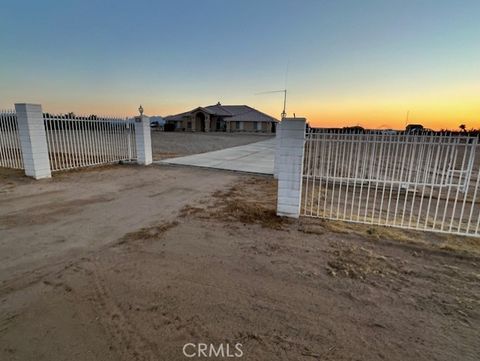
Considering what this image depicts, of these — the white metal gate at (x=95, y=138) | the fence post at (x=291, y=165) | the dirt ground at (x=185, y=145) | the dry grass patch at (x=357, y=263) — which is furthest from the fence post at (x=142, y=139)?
the dry grass patch at (x=357, y=263)

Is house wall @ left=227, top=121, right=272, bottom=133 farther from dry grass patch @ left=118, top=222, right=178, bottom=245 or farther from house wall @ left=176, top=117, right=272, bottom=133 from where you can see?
dry grass patch @ left=118, top=222, right=178, bottom=245

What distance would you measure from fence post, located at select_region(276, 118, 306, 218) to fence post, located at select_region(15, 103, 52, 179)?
25.9 feet

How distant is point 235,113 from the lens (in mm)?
53094

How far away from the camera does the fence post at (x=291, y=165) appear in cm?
457

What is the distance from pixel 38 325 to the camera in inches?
79.5

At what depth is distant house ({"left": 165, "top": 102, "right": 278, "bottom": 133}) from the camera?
4797cm

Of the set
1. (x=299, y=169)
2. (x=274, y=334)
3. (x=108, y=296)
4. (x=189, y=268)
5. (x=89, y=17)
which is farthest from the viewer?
(x=89, y=17)

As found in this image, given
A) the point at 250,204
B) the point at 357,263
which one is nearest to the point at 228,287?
the point at 357,263

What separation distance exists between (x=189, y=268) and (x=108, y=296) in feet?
3.00

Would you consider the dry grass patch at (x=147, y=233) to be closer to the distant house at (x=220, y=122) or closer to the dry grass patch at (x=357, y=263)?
the dry grass patch at (x=357, y=263)

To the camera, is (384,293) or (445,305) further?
(384,293)

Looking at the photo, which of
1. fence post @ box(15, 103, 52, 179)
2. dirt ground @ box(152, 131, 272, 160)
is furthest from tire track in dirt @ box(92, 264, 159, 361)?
dirt ground @ box(152, 131, 272, 160)

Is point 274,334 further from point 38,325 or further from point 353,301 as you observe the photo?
point 38,325

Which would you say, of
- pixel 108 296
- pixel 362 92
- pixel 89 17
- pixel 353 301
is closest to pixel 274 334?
pixel 353 301
